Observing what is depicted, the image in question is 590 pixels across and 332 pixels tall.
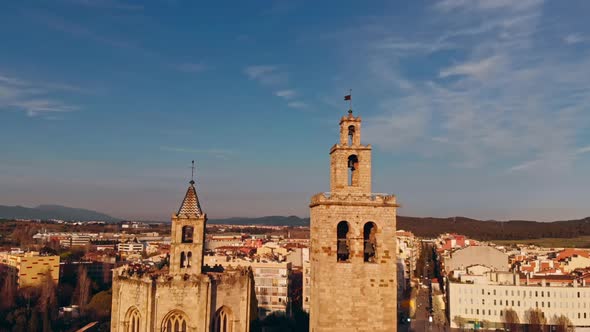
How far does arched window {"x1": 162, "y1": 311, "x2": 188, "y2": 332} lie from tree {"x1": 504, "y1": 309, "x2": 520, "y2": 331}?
159 feet

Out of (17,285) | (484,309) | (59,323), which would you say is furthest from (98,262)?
(484,309)

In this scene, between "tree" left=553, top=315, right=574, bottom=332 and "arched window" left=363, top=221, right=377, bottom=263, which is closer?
"arched window" left=363, top=221, right=377, bottom=263

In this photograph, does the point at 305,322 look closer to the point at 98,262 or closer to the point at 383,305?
the point at 383,305

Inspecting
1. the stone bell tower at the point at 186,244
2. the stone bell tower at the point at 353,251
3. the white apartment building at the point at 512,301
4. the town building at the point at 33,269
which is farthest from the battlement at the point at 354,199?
the town building at the point at 33,269

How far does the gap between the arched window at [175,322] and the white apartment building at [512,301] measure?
160 ft

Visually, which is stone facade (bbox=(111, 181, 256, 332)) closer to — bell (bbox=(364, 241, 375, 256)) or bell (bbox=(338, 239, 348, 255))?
bell (bbox=(338, 239, 348, 255))

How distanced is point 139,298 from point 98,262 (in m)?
76.0

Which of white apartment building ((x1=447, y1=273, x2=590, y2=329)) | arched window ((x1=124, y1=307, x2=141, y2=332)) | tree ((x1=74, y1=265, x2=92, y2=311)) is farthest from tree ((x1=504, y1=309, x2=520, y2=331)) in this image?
arched window ((x1=124, y1=307, x2=141, y2=332))

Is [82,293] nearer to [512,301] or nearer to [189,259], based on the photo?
[189,259]

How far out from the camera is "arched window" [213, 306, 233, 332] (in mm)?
26906

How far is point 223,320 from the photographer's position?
2711cm

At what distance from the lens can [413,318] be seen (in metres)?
72.4

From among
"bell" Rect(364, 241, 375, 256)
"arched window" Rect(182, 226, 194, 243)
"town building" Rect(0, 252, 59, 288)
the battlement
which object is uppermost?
the battlement

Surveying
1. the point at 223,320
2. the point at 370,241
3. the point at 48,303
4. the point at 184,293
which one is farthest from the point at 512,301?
the point at 48,303
